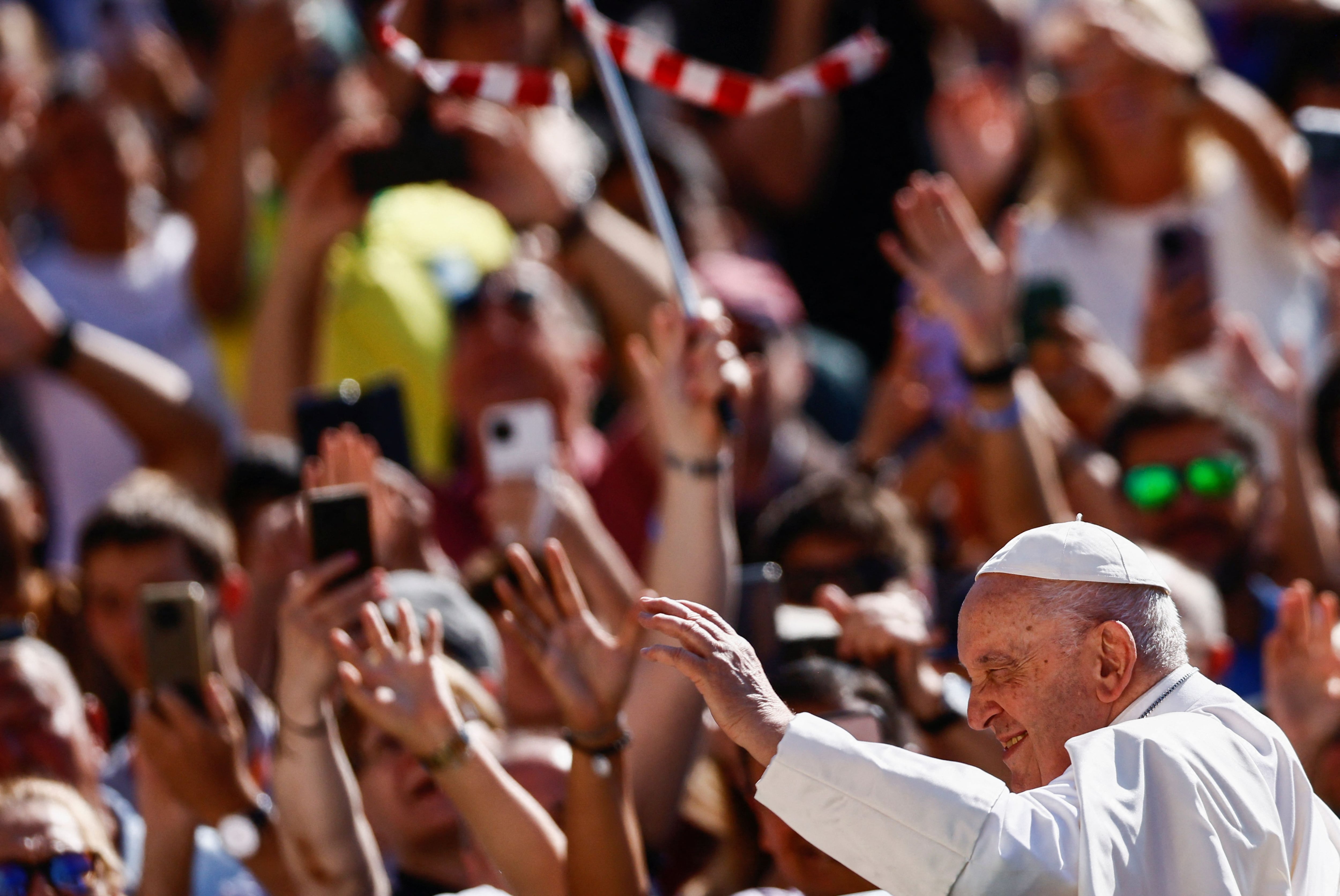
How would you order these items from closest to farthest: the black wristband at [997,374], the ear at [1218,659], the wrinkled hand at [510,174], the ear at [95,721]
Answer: the ear at [1218,659] < the ear at [95,721] < the black wristband at [997,374] < the wrinkled hand at [510,174]

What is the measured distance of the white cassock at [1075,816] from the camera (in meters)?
2.25

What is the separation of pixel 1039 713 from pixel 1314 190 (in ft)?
13.6

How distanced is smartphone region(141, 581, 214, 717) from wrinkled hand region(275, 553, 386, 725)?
23 cm

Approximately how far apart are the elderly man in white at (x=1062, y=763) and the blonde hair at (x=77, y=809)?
4.71ft

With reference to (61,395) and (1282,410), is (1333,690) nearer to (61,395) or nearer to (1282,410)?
(1282,410)

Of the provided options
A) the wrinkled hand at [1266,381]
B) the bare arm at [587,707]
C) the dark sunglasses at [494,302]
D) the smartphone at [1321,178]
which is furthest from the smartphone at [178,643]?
the smartphone at [1321,178]

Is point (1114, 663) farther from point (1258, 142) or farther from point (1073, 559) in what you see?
point (1258, 142)

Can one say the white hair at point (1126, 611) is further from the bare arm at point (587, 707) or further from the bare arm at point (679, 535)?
the bare arm at point (679, 535)

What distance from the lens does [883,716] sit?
140 inches

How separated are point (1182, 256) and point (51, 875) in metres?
3.82

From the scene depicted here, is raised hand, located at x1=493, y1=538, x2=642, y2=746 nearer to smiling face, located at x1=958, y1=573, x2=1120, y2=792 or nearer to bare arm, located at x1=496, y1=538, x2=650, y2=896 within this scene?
bare arm, located at x1=496, y1=538, x2=650, y2=896

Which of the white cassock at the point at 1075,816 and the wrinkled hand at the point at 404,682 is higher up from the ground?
the white cassock at the point at 1075,816

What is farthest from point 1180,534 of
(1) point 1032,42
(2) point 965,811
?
(1) point 1032,42

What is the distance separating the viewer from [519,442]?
181 inches
